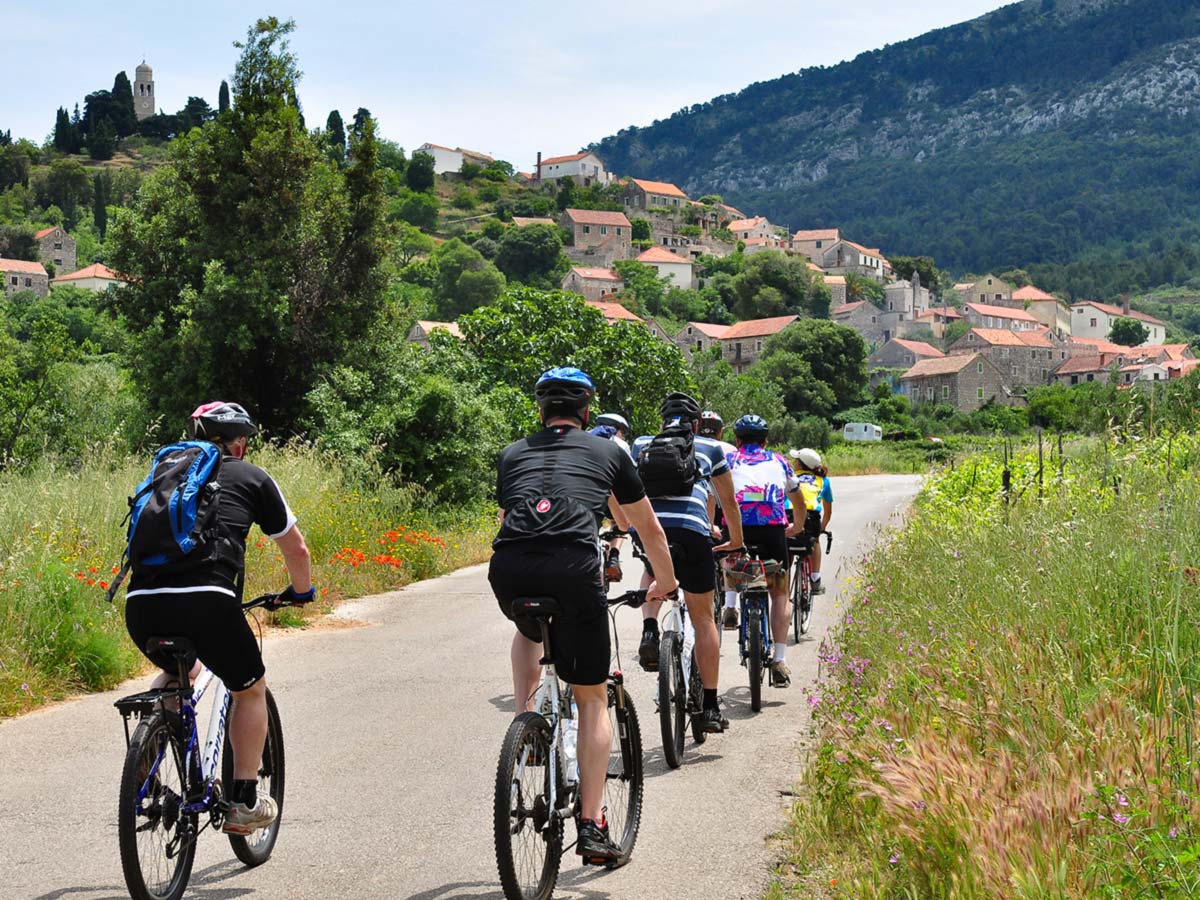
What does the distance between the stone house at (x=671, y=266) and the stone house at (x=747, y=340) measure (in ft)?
110

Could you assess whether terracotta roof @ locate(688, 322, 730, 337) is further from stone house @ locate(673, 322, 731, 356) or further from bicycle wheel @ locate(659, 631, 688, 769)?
bicycle wheel @ locate(659, 631, 688, 769)

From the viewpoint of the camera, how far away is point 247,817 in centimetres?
515

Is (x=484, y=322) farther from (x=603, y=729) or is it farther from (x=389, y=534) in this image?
(x=603, y=729)

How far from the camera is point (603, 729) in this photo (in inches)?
197

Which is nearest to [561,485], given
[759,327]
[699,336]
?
[759,327]

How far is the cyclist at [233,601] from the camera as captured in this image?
4.89 m

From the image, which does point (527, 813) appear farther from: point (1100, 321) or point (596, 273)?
point (1100, 321)

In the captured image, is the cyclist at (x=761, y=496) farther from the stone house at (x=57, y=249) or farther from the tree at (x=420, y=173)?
the tree at (x=420, y=173)

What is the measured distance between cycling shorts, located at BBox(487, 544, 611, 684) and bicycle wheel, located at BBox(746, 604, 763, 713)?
3.76 m

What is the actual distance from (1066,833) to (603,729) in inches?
68.2

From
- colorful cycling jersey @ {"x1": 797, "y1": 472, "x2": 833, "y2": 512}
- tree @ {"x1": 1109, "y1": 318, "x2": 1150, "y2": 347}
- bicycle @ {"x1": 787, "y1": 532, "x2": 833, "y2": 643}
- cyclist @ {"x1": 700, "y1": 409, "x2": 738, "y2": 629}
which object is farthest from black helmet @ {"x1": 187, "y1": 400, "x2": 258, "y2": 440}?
tree @ {"x1": 1109, "y1": 318, "x2": 1150, "y2": 347}

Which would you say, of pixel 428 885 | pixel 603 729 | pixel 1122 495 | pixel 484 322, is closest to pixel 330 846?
pixel 428 885

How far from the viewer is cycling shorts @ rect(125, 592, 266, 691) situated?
4875 mm

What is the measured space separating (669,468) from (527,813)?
315 cm
